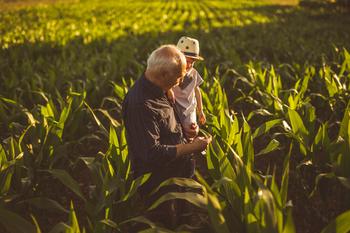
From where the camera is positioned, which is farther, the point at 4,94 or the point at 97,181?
the point at 4,94

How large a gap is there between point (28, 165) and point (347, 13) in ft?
62.7

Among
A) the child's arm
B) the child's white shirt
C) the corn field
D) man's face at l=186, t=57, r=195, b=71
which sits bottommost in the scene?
the corn field

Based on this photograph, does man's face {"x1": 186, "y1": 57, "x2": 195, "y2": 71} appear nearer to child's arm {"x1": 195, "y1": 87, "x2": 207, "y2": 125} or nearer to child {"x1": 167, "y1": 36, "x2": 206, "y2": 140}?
child {"x1": 167, "y1": 36, "x2": 206, "y2": 140}

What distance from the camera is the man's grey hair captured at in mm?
1813

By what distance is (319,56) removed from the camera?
635 centimetres

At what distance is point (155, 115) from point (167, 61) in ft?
0.86

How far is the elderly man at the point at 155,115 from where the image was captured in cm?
184

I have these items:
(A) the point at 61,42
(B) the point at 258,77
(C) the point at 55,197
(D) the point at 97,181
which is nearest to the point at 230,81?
(B) the point at 258,77

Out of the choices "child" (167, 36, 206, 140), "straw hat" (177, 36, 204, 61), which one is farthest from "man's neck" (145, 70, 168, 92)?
A: "straw hat" (177, 36, 204, 61)

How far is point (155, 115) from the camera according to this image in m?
1.90

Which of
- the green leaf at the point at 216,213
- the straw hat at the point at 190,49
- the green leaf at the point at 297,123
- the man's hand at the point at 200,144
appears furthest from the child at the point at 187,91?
the green leaf at the point at 216,213

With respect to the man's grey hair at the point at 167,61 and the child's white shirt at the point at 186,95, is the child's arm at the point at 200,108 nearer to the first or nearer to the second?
the child's white shirt at the point at 186,95

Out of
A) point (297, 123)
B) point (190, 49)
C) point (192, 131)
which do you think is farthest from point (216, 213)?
point (297, 123)

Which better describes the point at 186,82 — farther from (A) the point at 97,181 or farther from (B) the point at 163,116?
(A) the point at 97,181
